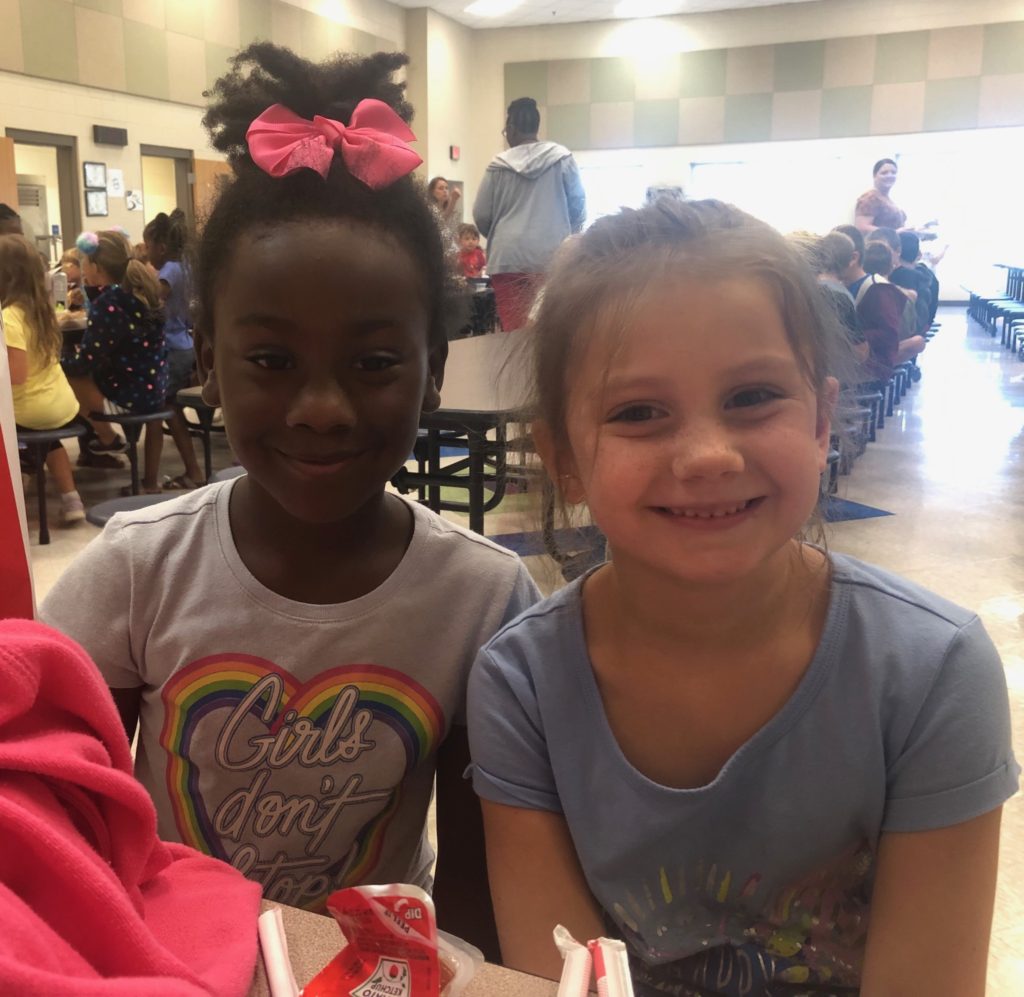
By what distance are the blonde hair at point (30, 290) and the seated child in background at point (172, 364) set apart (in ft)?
2.04

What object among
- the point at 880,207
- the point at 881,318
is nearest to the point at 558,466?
the point at 881,318

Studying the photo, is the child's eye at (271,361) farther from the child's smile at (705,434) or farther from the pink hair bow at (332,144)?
the child's smile at (705,434)

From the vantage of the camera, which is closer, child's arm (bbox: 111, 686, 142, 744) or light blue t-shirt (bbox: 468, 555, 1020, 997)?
light blue t-shirt (bbox: 468, 555, 1020, 997)

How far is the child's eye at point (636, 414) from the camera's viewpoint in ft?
2.82

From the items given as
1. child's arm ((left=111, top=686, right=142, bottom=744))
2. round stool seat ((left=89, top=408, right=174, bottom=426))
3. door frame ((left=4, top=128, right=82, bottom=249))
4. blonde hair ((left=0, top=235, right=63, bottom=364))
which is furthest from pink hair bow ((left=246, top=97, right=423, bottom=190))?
door frame ((left=4, top=128, right=82, bottom=249))

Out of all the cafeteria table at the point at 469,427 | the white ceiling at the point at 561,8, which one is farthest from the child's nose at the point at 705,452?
the white ceiling at the point at 561,8

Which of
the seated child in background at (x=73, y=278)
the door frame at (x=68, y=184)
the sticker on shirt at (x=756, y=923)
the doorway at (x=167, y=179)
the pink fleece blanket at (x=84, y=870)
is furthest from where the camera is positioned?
the doorway at (x=167, y=179)

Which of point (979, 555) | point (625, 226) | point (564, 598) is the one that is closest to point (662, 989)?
point (564, 598)

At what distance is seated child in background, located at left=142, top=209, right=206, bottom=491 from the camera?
4.84 m

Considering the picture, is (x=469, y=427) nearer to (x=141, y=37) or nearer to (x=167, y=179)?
(x=141, y=37)

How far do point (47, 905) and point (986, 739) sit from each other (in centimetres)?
72

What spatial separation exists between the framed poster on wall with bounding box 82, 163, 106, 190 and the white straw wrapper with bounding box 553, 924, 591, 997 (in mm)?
8808

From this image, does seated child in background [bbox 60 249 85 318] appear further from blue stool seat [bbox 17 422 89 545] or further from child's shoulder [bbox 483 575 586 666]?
child's shoulder [bbox 483 575 586 666]

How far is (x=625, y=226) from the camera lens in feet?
3.15
